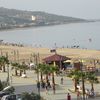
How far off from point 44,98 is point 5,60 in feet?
43.0

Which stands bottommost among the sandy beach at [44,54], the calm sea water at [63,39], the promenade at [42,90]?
the calm sea water at [63,39]

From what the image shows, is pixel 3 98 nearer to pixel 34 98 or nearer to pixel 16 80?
pixel 34 98

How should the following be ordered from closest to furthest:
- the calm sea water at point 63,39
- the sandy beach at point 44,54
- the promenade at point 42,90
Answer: the promenade at point 42,90
the sandy beach at point 44,54
the calm sea water at point 63,39

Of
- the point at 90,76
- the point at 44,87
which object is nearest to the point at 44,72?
the point at 44,87

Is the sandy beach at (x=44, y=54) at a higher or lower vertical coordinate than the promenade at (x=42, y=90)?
lower

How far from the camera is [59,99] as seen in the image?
2536 centimetres

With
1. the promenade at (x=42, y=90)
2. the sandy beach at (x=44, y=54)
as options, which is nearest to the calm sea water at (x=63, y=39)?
the sandy beach at (x=44, y=54)

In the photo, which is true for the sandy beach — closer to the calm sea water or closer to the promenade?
the promenade

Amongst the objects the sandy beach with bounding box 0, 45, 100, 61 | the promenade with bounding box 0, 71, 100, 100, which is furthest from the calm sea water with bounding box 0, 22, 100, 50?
the promenade with bounding box 0, 71, 100, 100

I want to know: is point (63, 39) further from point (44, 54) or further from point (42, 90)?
point (42, 90)

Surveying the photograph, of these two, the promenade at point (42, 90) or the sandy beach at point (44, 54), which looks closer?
the promenade at point (42, 90)

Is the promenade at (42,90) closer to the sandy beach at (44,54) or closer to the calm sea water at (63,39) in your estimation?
the sandy beach at (44,54)

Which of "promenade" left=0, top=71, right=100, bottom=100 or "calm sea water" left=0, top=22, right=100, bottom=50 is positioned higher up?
"promenade" left=0, top=71, right=100, bottom=100

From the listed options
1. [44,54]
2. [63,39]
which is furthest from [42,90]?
[63,39]
